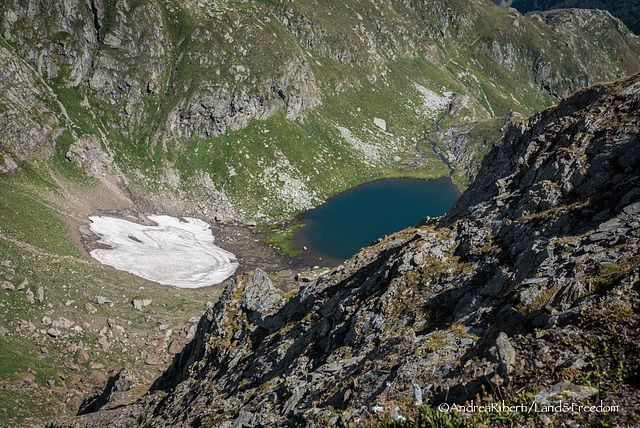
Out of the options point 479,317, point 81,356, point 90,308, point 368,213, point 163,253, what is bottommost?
point 81,356

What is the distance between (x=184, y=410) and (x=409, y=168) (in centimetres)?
14788

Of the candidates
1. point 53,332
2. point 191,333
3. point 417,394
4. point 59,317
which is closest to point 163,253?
point 191,333

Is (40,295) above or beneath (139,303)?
above

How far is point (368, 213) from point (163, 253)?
64.7 meters

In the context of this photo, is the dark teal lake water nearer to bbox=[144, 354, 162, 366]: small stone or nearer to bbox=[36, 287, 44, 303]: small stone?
bbox=[144, 354, 162, 366]: small stone

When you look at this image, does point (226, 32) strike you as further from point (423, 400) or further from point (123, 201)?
point (423, 400)

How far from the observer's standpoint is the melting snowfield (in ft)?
242

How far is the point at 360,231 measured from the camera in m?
107

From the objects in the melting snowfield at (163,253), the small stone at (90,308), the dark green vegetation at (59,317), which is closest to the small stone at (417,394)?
the dark green vegetation at (59,317)

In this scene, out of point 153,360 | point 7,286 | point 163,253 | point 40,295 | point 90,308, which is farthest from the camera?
point 163,253

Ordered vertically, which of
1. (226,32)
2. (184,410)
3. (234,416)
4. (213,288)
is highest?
(226,32)

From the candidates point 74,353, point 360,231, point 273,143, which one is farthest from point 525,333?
point 273,143

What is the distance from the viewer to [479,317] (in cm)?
1500

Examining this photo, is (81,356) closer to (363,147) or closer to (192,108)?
(192,108)
